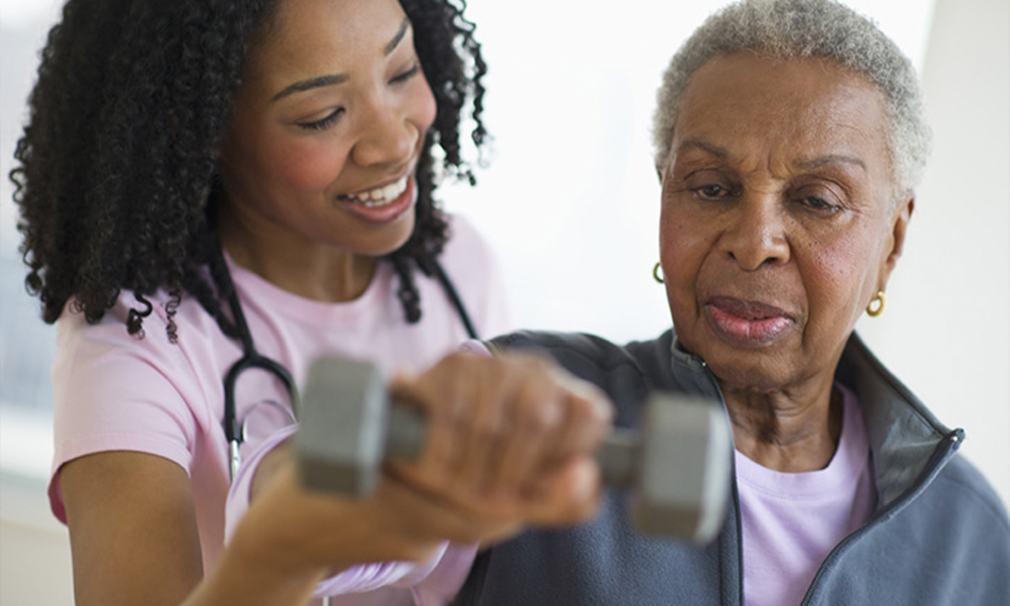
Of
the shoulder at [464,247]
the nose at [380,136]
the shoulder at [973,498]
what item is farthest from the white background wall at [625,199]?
the shoulder at [973,498]

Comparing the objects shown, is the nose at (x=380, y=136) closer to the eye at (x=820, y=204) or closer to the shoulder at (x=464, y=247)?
the shoulder at (x=464, y=247)

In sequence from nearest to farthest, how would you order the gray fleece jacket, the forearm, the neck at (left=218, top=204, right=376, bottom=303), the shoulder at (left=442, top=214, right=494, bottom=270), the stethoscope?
1. the forearm
2. the gray fleece jacket
3. the stethoscope
4. the neck at (left=218, top=204, right=376, bottom=303)
5. the shoulder at (left=442, top=214, right=494, bottom=270)

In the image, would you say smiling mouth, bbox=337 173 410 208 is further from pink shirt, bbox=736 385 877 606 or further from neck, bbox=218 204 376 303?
pink shirt, bbox=736 385 877 606

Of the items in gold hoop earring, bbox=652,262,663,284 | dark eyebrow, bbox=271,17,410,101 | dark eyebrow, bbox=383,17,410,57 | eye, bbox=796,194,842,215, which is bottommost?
gold hoop earring, bbox=652,262,663,284

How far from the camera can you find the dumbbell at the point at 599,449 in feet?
2.30

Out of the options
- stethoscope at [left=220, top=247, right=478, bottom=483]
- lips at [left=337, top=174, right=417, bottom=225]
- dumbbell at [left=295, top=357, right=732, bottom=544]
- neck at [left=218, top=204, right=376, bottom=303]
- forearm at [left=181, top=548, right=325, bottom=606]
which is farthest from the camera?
neck at [left=218, top=204, right=376, bottom=303]

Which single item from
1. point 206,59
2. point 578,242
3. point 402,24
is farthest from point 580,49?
point 206,59

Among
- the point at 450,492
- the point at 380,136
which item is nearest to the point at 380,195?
the point at 380,136

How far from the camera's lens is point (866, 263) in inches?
57.2

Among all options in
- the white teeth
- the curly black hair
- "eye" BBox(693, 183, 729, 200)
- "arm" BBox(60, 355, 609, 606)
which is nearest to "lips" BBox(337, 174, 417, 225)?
the white teeth

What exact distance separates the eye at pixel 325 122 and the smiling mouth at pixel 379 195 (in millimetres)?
124

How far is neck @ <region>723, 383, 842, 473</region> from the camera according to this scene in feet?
5.06

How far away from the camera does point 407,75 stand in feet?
5.97

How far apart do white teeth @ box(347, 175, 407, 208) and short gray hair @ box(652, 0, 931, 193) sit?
0.50 m
